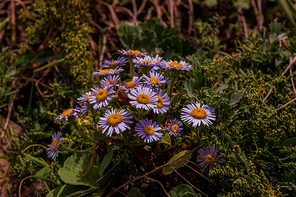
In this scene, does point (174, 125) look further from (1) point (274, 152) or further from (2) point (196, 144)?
(1) point (274, 152)

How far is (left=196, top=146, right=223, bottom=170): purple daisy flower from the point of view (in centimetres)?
134

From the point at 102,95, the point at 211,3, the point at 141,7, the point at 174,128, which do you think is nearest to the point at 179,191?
the point at 174,128

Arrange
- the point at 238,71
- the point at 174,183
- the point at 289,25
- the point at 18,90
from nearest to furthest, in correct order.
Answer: the point at 174,183
the point at 238,71
the point at 18,90
the point at 289,25

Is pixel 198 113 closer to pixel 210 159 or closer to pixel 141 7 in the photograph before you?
pixel 210 159

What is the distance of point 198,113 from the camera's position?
1253mm

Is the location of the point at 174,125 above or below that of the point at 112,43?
below

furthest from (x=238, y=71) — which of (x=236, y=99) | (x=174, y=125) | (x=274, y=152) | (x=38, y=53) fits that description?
(x=38, y=53)

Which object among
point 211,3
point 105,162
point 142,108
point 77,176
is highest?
point 211,3

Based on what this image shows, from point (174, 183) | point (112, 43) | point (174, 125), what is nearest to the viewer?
point (174, 125)

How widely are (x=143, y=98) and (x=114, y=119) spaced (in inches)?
6.8

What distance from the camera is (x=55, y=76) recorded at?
7.66 feet

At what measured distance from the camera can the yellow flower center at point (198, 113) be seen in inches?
48.9

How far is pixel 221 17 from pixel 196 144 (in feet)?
6.26

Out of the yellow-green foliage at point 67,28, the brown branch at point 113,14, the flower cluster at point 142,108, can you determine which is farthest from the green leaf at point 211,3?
the flower cluster at point 142,108
